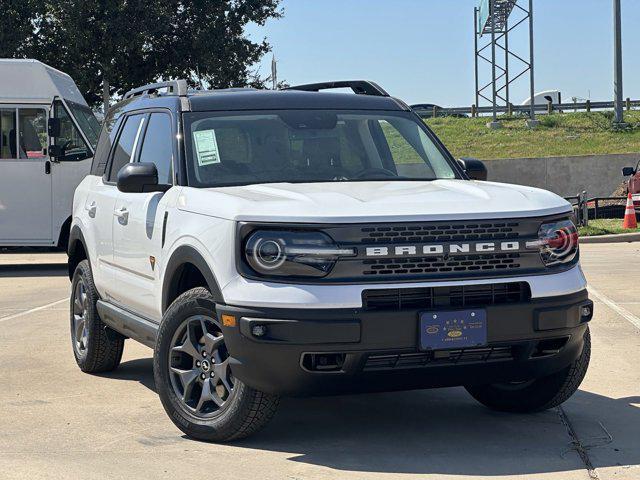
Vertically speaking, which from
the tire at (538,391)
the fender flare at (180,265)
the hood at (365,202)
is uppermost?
the hood at (365,202)

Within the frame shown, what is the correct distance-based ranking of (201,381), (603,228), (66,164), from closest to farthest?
(201,381)
(66,164)
(603,228)

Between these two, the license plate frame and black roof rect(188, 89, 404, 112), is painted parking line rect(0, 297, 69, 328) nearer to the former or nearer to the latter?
black roof rect(188, 89, 404, 112)

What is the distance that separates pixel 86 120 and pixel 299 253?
13343 mm

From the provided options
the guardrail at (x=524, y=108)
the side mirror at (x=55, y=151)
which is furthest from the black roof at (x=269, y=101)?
the guardrail at (x=524, y=108)

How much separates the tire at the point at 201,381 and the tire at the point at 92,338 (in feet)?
6.43

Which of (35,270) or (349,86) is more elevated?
(349,86)

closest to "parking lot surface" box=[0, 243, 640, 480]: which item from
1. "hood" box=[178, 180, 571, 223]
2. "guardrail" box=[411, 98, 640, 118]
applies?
"hood" box=[178, 180, 571, 223]

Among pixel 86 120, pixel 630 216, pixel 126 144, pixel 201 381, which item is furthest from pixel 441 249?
pixel 630 216

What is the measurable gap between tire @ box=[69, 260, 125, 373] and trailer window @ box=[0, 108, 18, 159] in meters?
9.60

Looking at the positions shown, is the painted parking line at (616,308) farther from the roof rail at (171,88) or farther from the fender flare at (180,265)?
the fender flare at (180,265)

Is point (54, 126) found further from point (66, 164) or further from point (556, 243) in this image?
point (556, 243)

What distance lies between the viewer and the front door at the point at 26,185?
17297 mm

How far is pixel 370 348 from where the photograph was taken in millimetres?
5184

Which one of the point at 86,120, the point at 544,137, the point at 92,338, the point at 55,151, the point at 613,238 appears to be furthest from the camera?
the point at 544,137
